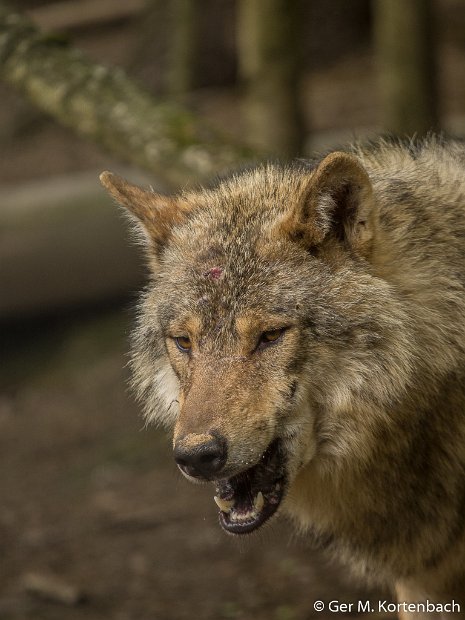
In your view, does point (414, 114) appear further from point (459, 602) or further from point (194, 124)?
point (459, 602)

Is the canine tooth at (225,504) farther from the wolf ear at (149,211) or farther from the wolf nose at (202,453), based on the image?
the wolf ear at (149,211)

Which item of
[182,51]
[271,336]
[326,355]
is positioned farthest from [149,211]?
[182,51]

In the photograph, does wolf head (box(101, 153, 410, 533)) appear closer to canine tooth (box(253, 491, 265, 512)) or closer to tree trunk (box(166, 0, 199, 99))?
canine tooth (box(253, 491, 265, 512))

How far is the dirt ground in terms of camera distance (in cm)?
573

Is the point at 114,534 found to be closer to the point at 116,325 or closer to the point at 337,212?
the point at 337,212

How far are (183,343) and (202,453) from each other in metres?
0.61

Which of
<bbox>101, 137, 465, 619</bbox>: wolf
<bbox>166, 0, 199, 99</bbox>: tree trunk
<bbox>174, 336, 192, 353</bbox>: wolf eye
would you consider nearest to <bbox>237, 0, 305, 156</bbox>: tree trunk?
<bbox>101, 137, 465, 619</bbox>: wolf

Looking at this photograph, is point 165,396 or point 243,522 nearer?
point 243,522

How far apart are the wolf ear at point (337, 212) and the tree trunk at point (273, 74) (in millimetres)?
3511

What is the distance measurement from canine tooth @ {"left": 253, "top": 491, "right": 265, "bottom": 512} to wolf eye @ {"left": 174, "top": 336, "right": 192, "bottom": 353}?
0.62m

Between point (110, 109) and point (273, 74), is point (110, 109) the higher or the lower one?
the higher one

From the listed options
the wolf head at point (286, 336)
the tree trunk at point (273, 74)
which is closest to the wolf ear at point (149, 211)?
the wolf head at point (286, 336)

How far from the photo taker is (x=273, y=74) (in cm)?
718

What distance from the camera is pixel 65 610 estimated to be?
225 inches
